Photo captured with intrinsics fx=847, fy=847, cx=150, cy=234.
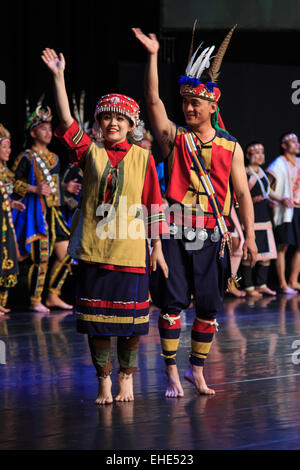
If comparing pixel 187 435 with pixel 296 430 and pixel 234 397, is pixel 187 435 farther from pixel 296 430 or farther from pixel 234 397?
pixel 234 397

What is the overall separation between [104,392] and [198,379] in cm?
46

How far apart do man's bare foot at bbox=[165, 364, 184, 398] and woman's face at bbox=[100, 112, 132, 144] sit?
1.02 metres

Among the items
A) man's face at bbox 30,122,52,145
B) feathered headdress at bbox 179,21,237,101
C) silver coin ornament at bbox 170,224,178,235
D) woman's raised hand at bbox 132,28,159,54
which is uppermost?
man's face at bbox 30,122,52,145

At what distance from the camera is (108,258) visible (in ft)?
11.3

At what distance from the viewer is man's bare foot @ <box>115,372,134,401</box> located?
3598mm

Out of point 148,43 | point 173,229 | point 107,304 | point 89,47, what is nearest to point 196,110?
point 148,43

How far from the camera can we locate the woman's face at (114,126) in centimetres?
349

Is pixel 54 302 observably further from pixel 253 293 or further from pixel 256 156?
pixel 256 156

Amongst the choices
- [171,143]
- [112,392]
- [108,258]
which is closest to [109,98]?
[171,143]

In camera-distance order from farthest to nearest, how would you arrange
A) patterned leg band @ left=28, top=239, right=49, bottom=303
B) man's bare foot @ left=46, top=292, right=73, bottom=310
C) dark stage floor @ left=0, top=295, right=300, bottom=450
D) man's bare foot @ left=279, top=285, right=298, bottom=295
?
man's bare foot @ left=279, top=285, right=298, bottom=295
man's bare foot @ left=46, top=292, right=73, bottom=310
patterned leg band @ left=28, top=239, right=49, bottom=303
dark stage floor @ left=0, top=295, right=300, bottom=450

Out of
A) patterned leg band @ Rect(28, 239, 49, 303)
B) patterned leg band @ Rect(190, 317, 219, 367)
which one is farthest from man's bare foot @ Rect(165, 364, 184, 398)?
patterned leg band @ Rect(28, 239, 49, 303)

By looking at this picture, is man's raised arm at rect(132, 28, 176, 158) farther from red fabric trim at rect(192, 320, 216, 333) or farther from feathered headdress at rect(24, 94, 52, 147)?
feathered headdress at rect(24, 94, 52, 147)

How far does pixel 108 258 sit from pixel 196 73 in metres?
0.98

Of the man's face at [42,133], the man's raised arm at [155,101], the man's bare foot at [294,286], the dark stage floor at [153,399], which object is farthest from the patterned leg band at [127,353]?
the man's bare foot at [294,286]
